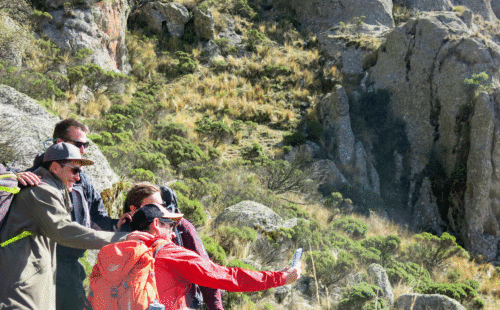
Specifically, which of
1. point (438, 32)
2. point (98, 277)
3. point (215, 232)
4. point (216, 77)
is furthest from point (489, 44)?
point (98, 277)

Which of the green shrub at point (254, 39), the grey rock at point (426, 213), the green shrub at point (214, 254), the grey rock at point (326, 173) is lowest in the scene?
the grey rock at point (426, 213)

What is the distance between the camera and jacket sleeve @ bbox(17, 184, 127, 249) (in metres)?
1.92

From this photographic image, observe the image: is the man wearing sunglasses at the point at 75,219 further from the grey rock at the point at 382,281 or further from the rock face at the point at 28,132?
the grey rock at the point at 382,281

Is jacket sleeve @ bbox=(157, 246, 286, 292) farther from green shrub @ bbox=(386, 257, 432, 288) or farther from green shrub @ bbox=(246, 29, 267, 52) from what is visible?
green shrub @ bbox=(246, 29, 267, 52)

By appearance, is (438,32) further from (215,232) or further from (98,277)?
(98,277)

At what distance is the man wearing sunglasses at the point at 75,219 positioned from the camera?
7.72 feet

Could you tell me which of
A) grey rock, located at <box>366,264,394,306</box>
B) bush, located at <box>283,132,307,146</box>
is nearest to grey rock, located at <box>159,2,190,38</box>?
bush, located at <box>283,132,307,146</box>

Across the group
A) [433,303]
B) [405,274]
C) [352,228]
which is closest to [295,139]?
[352,228]

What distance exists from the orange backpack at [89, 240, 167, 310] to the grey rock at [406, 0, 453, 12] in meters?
27.5

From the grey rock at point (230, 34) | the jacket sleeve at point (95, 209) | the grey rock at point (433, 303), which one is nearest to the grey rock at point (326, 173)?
the grey rock at point (433, 303)

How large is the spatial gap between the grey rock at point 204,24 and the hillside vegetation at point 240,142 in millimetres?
344

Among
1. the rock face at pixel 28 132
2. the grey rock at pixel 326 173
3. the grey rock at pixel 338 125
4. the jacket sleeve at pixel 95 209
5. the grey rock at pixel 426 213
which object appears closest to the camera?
the jacket sleeve at pixel 95 209

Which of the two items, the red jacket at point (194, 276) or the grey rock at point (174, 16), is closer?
the red jacket at point (194, 276)

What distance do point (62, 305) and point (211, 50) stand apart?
1579 centimetres
